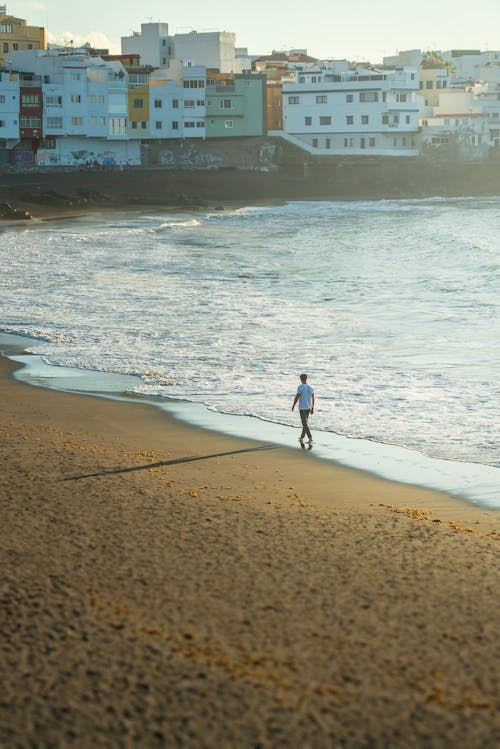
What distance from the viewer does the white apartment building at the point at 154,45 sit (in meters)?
98.0

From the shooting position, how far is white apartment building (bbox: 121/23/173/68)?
98.0 metres

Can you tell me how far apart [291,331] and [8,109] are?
56024mm

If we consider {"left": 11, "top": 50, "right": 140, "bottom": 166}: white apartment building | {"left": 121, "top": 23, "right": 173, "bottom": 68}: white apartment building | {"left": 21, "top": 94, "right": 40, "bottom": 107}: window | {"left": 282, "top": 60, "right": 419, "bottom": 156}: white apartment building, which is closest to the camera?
{"left": 21, "top": 94, "right": 40, "bottom": 107}: window

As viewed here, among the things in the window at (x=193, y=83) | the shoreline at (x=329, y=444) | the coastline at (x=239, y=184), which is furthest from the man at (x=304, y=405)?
the window at (x=193, y=83)

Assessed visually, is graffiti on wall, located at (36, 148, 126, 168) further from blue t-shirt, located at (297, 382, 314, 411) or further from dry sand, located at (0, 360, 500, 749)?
dry sand, located at (0, 360, 500, 749)

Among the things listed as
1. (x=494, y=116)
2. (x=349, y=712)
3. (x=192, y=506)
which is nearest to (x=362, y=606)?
(x=349, y=712)

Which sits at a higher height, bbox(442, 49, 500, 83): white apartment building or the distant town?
bbox(442, 49, 500, 83): white apartment building

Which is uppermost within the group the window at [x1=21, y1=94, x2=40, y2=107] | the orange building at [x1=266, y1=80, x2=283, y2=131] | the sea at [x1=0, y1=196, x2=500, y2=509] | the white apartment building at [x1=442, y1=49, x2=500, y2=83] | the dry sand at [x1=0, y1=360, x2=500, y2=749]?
the white apartment building at [x1=442, y1=49, x2=500, y2=83]

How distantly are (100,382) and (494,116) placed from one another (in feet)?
295

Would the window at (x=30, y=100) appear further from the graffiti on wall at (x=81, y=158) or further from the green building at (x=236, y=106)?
the green building at (x=236, y=106)

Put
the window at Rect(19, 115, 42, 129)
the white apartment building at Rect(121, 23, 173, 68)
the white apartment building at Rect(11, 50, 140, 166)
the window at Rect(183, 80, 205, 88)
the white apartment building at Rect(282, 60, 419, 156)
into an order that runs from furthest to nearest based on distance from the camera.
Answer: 1. the white apartment building at Rect(121, 23, 173, 68)
2. the white apartment building at Rect(282, 60, 419, 156)
3. the window at Rect(183, 80, 205, 88)
4. the white apartment building at Rect(11, 50, 140, 166)
5. the window at Rect(19, 115, 42, 129)

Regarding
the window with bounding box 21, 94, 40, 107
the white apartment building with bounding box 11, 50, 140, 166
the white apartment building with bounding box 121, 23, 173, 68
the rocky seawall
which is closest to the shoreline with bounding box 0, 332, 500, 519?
the rocky seawall

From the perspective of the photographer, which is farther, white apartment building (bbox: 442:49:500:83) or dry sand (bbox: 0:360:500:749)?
white apartment building (bbox: 442:49:500:83)

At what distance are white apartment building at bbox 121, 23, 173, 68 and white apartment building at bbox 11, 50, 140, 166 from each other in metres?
16.9
